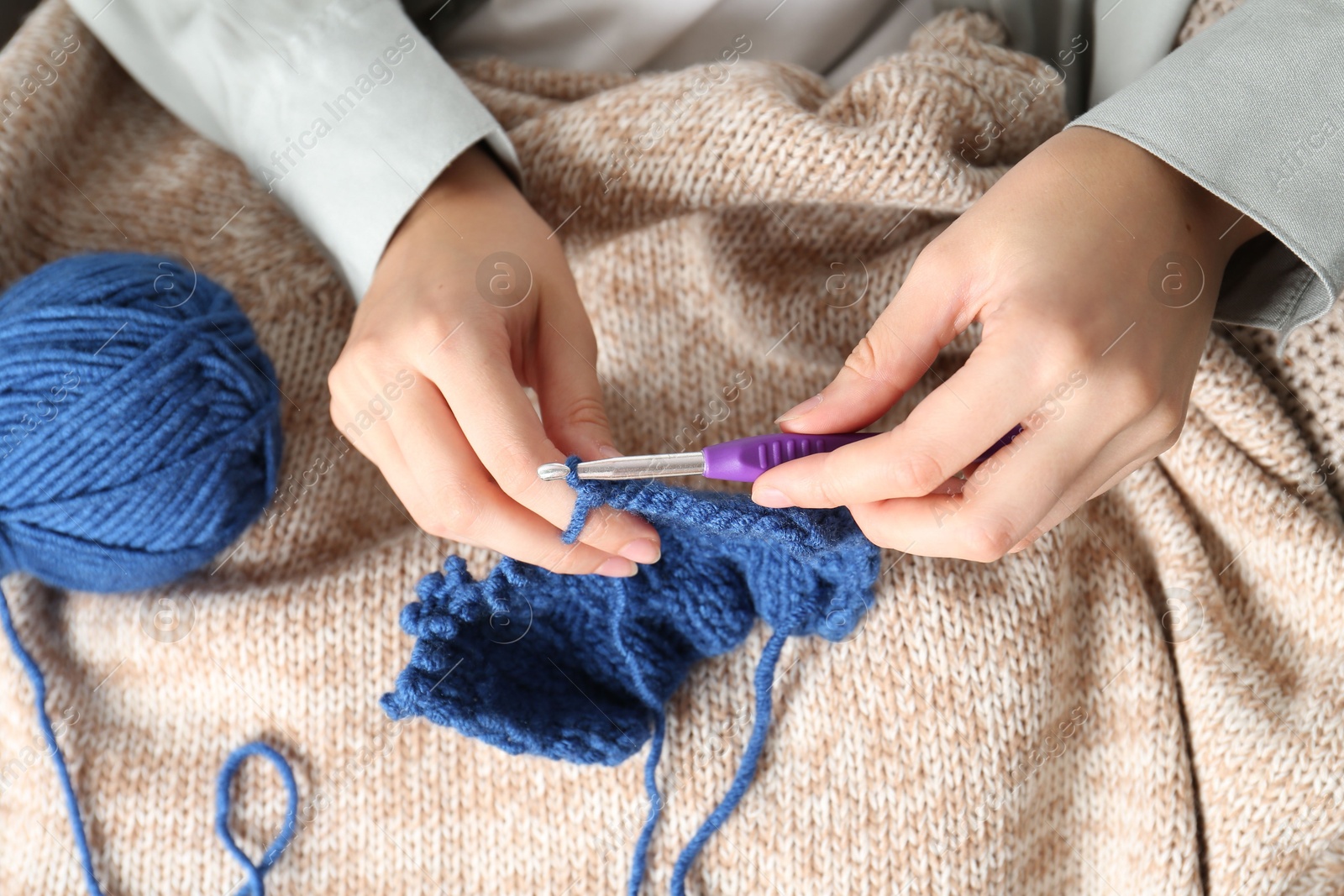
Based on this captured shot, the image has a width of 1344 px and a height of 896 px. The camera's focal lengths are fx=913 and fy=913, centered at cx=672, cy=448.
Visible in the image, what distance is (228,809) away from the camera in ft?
2.53

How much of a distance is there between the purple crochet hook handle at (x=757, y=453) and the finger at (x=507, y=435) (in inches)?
3.2

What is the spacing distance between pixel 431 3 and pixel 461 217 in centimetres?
39

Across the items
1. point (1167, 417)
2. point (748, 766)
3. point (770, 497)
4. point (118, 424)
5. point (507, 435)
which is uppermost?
point (118, 424)

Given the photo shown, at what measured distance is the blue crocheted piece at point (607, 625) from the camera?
684 millimetres

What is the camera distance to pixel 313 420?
0.85 m

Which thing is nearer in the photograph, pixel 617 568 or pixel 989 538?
pixel 989 538

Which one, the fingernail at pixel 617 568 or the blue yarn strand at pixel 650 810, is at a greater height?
the fingernail at pixel 617 568

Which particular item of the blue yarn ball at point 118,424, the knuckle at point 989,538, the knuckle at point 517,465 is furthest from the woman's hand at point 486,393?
the knuckle at point 989,538

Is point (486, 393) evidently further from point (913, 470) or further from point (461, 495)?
point (913, 470)

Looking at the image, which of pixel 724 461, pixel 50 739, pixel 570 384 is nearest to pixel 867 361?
pixel 724 461

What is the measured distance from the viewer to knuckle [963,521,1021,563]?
0.58 metres

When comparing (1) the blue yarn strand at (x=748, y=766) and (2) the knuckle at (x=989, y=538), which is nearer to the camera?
(2) the knuckle at (x=989, y=538)

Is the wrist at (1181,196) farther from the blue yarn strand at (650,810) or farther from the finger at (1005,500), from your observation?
the blue yarn strand at (650,810)

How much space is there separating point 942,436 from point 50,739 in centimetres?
77
